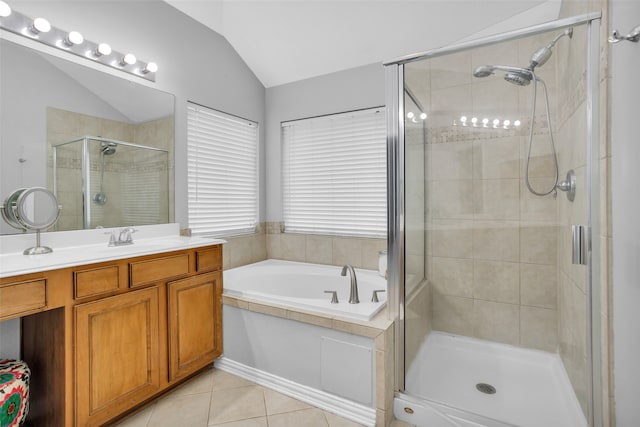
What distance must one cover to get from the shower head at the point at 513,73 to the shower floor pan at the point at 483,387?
143 cm

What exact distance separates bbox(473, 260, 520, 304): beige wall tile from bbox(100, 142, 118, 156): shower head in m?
2.41

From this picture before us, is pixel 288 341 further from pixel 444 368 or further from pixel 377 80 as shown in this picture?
pixel 377 80

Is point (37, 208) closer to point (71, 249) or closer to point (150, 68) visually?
point (71, 249)

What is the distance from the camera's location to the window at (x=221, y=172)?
2627 millimetres

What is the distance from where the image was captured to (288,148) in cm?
323

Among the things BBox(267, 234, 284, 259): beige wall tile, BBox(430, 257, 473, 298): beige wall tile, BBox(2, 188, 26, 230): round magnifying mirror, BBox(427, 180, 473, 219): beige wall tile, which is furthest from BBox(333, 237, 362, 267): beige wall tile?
BBox(2, 188, 26, 230): round magnifying mirror

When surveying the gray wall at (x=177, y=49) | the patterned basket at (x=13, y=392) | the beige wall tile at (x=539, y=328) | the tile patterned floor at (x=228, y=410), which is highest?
the gray wall at (x=177, y=49)

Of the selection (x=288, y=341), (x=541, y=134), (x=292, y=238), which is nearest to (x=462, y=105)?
(x=541, y=134)

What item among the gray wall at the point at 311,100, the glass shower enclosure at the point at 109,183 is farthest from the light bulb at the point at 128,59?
the gray wall at the point at 311,100

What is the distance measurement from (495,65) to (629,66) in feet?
1.88

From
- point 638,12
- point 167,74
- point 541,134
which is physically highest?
point 167,74

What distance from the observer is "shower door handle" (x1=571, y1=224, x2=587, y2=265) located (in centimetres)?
133

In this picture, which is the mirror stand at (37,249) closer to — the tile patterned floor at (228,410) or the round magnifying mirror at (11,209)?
the round magnifying mirror at (11,209)

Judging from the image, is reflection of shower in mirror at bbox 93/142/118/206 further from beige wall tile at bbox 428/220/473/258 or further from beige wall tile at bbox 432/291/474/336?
beige wall tile at bbox 432/291/474/336
